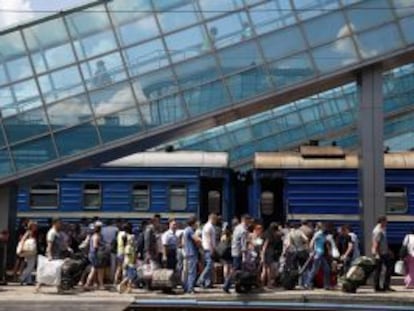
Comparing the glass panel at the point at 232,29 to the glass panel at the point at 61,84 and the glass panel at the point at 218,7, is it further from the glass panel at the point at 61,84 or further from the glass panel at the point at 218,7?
the glass panel at the point at 61,84

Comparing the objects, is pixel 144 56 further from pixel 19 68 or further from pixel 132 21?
pixel 19 68

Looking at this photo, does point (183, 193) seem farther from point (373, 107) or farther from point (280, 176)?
point (373, 107)

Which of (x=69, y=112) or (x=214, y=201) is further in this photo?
(x=214, y=201)

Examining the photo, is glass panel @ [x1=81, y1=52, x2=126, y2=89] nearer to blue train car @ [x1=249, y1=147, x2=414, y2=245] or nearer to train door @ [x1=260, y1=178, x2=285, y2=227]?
blue train car @ [x1=249, y1=147, x2=414, y2=245]

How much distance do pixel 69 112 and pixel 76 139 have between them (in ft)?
2.37

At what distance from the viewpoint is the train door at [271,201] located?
2714 cm

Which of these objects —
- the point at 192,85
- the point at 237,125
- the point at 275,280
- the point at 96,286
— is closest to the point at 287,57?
the point at 192,85

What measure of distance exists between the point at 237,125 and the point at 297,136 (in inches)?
120

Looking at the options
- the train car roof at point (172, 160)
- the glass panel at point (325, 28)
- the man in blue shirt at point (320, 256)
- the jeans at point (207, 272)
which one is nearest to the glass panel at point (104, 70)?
the glass panel at point (325, 28)

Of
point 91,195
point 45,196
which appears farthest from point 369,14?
point 45,196

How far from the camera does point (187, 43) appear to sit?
21125 millimetres

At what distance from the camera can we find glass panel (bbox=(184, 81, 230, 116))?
20875 mm

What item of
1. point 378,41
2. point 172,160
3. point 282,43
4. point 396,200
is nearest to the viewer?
point 378,41

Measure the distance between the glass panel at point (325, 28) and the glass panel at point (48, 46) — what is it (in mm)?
6114
